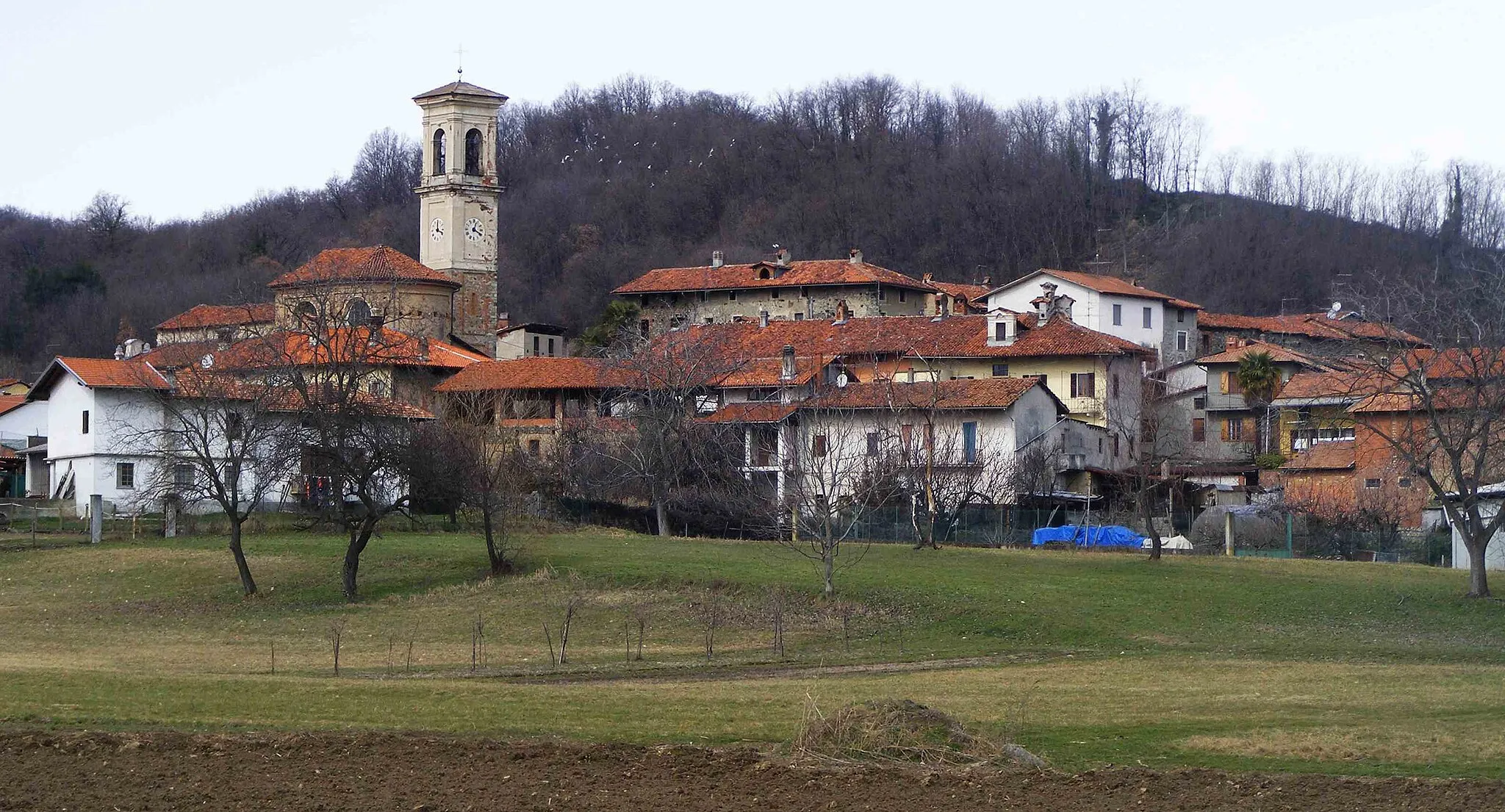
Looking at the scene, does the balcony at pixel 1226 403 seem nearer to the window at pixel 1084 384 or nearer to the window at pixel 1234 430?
the window at pixel 1234 430

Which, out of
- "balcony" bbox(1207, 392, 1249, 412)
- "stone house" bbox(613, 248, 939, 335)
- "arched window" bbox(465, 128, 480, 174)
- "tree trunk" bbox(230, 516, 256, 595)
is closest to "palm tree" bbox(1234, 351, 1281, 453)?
"balcony" bbox(1207, 392, 1249, 412)

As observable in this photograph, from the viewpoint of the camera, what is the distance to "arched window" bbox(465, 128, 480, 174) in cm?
10125

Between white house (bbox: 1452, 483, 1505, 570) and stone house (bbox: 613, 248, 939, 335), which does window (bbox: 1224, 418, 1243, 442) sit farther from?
white house (bbox: 1452, 483, 1505, 570)

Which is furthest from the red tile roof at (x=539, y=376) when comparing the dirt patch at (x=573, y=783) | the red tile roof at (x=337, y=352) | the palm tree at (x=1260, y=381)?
the dirt patch at (x=573, y=783)

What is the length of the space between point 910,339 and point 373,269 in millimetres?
28523

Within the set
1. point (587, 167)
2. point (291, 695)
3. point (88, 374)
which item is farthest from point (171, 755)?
point (587, 167)

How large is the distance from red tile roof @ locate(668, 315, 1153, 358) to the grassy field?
100 ft

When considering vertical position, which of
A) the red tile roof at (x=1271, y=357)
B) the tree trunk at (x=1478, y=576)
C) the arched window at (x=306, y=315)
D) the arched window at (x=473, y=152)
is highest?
the arched window at (x=473, y=152)

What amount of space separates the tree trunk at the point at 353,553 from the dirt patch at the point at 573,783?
84.1 ft

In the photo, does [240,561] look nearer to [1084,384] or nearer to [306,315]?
[306,315]

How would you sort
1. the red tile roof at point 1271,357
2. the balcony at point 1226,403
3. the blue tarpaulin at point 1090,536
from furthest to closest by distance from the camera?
the red tile roof at point 1271,357, the balcony at point 1226,403, the blue tarpaulin at point 1090,536

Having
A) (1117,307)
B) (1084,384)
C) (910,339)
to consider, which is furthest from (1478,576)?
(1117,307)

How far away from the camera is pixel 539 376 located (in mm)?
85000

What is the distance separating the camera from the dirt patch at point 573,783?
18703mm
